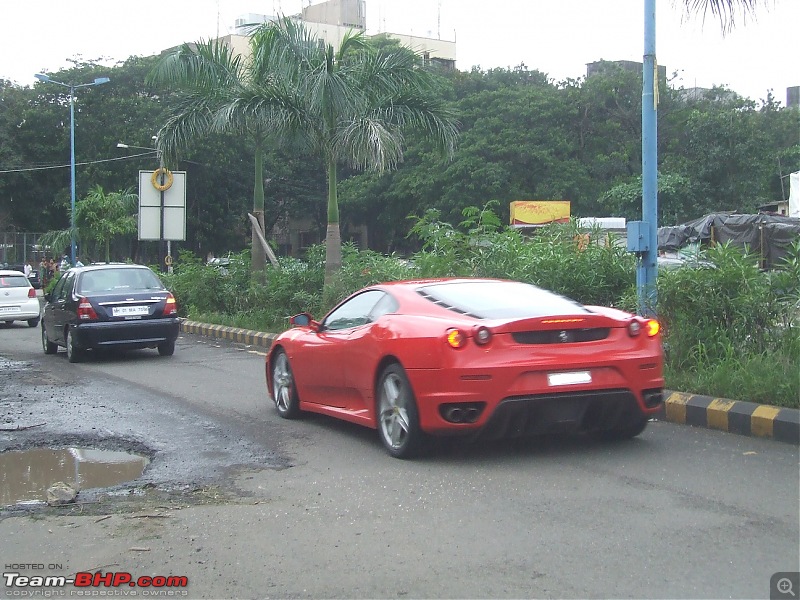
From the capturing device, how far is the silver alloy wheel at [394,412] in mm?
6688

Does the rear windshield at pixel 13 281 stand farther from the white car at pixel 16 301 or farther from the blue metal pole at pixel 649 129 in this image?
the blue metal pole at pixel 649 129

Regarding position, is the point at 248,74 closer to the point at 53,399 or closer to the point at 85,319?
the point at 85,319

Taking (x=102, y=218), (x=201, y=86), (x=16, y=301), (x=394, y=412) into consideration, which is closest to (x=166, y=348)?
(x=201, y=86)

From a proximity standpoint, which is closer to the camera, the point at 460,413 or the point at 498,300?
the point at 460,413

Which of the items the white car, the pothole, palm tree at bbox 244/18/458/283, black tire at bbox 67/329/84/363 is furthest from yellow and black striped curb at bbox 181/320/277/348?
the pothole

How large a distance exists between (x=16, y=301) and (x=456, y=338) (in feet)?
62.3

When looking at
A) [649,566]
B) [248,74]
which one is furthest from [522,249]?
[248,74]

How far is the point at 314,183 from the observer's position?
50.5m

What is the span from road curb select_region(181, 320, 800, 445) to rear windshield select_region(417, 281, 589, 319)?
61.1 inches

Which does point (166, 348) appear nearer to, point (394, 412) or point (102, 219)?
point (394, 412)

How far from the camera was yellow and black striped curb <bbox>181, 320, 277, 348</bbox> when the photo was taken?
645 inches

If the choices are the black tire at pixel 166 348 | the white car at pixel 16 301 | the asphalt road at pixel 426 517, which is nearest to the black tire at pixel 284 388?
the asphalt road at pixel 426 517

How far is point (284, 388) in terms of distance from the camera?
29.1 ft

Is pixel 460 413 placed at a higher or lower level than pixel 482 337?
lower
